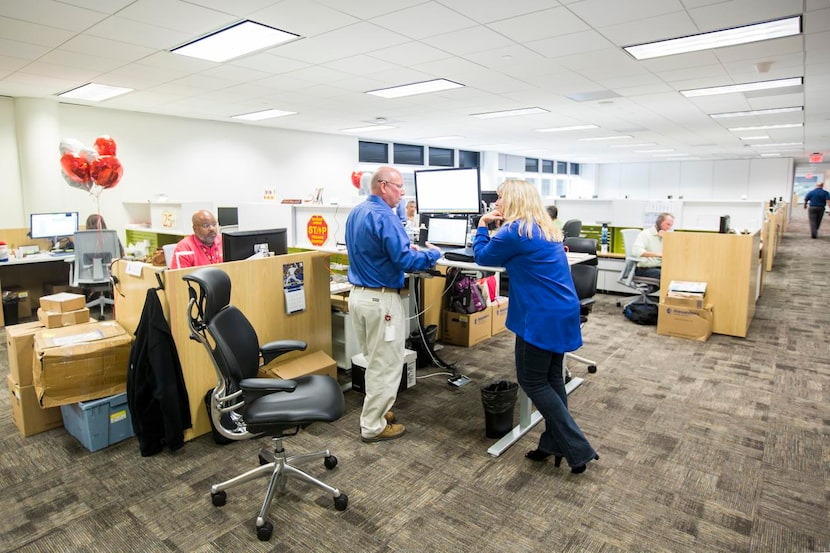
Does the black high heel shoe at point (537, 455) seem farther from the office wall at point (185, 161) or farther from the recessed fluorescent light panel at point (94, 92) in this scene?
the recessed fluorescent light panel at point (94, 92)

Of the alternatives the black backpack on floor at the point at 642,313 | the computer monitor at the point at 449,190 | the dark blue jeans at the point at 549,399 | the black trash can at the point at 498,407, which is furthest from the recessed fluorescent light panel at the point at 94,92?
the black backpack on floor at the point at 642,313

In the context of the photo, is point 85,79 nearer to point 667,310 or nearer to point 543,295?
point 543,295

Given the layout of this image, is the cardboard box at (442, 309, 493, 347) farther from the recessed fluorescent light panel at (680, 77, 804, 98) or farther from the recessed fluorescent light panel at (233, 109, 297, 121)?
the recessed fluorescent light panel at (233, 109, 297, 121)

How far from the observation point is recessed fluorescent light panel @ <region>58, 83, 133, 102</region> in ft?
18.1

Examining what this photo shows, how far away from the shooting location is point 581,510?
7.23 feet

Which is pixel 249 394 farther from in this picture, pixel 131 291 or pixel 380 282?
pixel 131 291

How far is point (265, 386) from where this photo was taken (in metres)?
1.99

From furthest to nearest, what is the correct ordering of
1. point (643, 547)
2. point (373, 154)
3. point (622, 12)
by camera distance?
point (373, 154)
point (622, 12)
point (643, 547)

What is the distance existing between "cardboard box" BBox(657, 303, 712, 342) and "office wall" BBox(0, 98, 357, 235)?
5.24 meters

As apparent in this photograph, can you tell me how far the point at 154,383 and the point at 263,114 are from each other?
5.69 meters

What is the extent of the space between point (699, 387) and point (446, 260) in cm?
214

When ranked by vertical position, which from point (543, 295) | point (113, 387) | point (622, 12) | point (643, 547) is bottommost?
point (643, 547)

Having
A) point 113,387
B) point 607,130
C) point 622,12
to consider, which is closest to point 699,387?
point 622,12

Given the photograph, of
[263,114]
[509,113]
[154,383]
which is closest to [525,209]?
[154,383]
